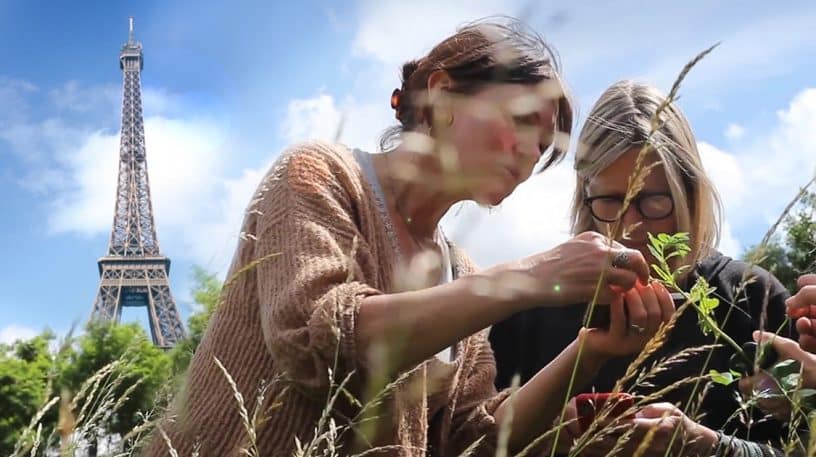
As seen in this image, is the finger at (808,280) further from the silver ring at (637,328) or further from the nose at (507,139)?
the nose at (507,139)

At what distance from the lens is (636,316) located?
157 cm

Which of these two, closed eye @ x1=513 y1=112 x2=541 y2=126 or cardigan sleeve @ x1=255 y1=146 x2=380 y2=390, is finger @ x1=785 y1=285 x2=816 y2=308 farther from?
cardigan sleeve @ x1=255 y1=146 x2=380 y2=390

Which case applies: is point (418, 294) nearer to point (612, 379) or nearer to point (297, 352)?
point (297, 352)

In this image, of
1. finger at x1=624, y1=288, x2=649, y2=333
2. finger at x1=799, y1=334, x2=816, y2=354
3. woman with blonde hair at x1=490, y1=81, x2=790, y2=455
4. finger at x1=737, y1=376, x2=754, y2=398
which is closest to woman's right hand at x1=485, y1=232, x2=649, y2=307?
finger at x1=624, y1=288, x2=649, y2=333

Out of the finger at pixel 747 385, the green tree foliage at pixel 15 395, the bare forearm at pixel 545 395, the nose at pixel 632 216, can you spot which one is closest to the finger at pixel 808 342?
the finger at pixel 747 385

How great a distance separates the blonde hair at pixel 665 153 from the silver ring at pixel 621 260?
1015 millimetres

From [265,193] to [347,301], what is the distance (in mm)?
327

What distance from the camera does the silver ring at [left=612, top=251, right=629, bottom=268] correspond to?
4.78 feet

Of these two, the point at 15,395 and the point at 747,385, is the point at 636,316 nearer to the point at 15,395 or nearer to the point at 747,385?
the point at 747,385

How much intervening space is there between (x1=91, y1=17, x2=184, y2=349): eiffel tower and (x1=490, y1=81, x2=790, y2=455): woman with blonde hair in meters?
32.0

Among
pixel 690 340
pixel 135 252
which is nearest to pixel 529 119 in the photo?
pixel 690 340

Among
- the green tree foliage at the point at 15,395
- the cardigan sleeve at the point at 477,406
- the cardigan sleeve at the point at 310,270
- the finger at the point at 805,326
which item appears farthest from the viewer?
the green tree foliage at the point at 15,395

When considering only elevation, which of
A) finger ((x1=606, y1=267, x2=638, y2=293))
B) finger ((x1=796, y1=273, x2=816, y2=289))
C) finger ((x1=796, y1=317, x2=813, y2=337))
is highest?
finger ((x1=606, y1=267, x2=638, y2=293))

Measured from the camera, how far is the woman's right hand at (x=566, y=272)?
4.58 ft
